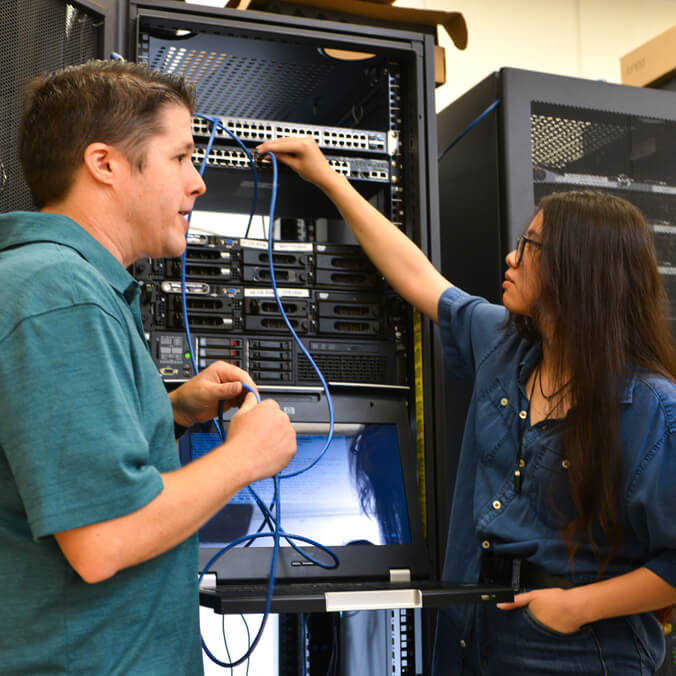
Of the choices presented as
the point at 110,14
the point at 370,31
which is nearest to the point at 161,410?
the point at 110,14

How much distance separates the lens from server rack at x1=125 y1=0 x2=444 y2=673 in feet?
5.02

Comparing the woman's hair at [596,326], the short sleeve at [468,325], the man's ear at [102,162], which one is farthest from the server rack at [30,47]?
the woman's hair at [596,326]

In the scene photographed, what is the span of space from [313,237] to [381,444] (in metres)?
0.70

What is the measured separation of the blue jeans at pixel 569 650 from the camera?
48.2 inches

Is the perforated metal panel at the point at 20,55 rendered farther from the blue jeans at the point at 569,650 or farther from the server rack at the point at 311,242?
the blue jeans at the point at 569,650

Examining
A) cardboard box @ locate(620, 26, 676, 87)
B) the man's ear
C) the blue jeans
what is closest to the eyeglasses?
the blue jeans

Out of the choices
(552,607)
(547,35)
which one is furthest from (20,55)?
(547,35)

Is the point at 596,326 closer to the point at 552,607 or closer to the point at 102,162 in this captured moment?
the point at 552,607

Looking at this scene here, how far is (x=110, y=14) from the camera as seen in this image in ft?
4.80

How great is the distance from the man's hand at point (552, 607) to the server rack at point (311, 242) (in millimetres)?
306

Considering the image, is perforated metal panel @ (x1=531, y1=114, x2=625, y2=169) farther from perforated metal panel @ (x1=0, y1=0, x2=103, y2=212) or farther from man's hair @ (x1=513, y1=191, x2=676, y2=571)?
perforated metal panel @ (x1=0, y1=0, x2=103, y2=212)

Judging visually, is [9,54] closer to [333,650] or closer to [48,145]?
[48,145]

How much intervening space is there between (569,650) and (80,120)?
3.31ft

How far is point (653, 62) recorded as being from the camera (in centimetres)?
236
